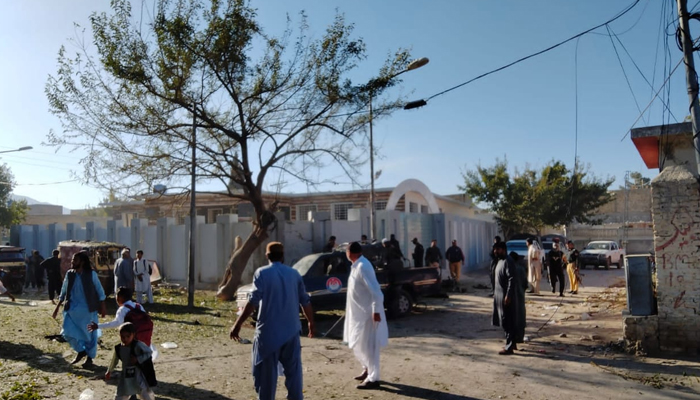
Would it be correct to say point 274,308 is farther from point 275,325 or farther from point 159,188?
point 159,188

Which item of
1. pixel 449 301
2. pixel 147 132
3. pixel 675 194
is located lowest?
pixel 449 301

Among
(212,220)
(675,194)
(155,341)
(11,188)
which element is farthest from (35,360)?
(11,188)

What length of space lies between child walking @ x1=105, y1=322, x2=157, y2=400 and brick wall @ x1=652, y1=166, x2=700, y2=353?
715 cm

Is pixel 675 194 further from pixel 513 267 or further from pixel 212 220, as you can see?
pixel 212 220

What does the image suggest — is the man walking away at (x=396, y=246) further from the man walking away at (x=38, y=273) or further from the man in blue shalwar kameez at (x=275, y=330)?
the man walking away at (x=38, y=273)

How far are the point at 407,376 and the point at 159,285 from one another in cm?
1623

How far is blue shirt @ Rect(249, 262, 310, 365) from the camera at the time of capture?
17.7 feet

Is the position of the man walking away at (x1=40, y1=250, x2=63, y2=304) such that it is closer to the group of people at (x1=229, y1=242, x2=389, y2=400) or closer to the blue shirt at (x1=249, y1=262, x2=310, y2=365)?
the group of people at (x1=229, y1=242, x2=389, y2=400)

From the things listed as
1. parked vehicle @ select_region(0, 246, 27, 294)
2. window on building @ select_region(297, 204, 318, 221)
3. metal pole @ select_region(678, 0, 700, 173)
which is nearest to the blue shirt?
metal pole @ select_region(678, 0, 700, 173)

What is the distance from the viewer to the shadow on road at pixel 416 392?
6598mm

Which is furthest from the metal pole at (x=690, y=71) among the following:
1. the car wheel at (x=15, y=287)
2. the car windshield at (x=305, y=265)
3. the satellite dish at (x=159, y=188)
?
the car wheel at (x=15, y=287)

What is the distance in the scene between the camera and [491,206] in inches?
1460

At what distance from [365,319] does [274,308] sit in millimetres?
2125

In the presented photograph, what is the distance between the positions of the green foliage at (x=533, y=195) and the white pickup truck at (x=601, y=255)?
336cm
